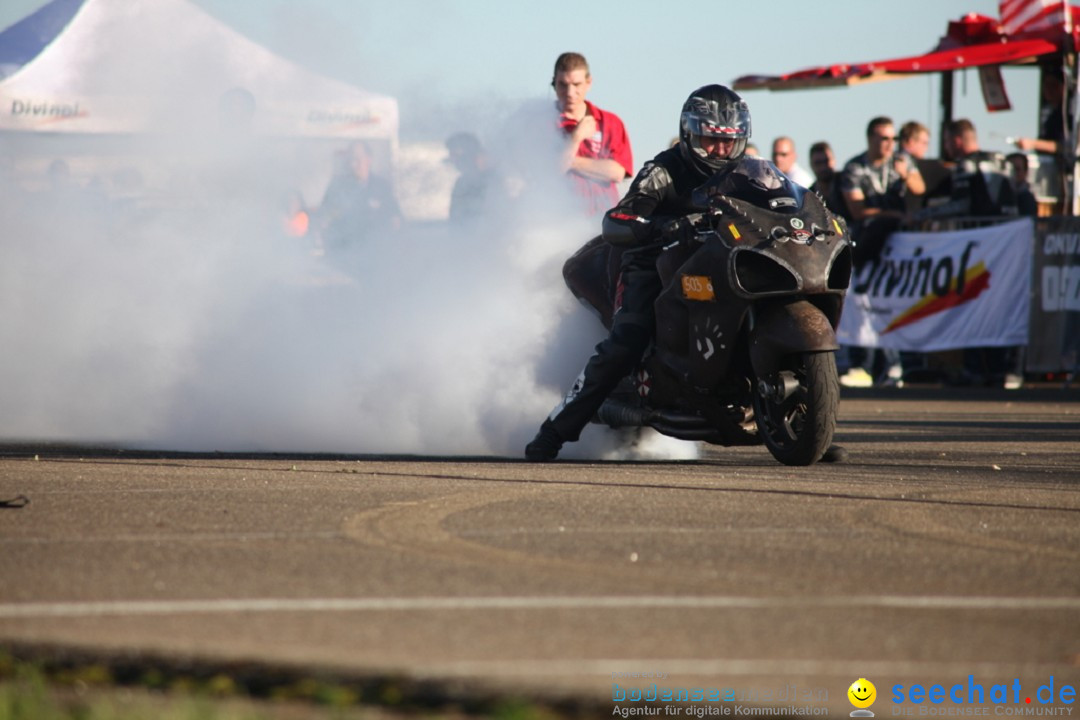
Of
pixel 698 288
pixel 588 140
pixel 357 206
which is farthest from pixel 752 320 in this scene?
pixel 357 206

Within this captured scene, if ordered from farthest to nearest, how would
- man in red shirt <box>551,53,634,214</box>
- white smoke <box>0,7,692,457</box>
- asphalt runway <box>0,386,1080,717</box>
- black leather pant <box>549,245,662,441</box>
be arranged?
1. man in red shirt <box>551,53,634,214</box>
2. white smoke <box>0,7,692,457</box>
3. black leather pant <box>549,245,662,441</box>
4. asphalt runway <box>0,386,1080,717</box>

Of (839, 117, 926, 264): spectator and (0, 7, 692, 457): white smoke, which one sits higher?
(839, 117, 926, 264): spectator

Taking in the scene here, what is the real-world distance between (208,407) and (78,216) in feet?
6.48

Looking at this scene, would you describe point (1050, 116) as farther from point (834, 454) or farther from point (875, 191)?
point (834, 454)

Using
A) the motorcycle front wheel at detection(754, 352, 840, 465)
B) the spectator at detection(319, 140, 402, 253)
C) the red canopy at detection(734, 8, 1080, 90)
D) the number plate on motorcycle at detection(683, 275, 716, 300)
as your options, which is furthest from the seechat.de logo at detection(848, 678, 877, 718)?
the red canopy at detection(734, 8, 1080, 90)

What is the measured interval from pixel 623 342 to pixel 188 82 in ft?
17.4

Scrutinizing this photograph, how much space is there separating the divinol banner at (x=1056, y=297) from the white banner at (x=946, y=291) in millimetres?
129

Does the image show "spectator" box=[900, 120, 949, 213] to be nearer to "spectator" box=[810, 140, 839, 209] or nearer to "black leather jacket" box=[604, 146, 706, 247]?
"spectator" box=[810, 140, 839, 209]

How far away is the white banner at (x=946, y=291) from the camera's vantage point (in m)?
17.9

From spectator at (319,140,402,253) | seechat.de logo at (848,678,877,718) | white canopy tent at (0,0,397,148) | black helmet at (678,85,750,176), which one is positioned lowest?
seechat.de logo at (848,678,877,718)

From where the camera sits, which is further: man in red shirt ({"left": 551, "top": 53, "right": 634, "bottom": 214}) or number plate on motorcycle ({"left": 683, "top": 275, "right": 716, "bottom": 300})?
man in red shirt ({"left": 551, "top": 53, "right": 634, "bottom": 214})

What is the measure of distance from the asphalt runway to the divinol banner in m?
8.90

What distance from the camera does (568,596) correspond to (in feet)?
16.1

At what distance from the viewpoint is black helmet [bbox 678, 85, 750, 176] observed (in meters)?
9.23
